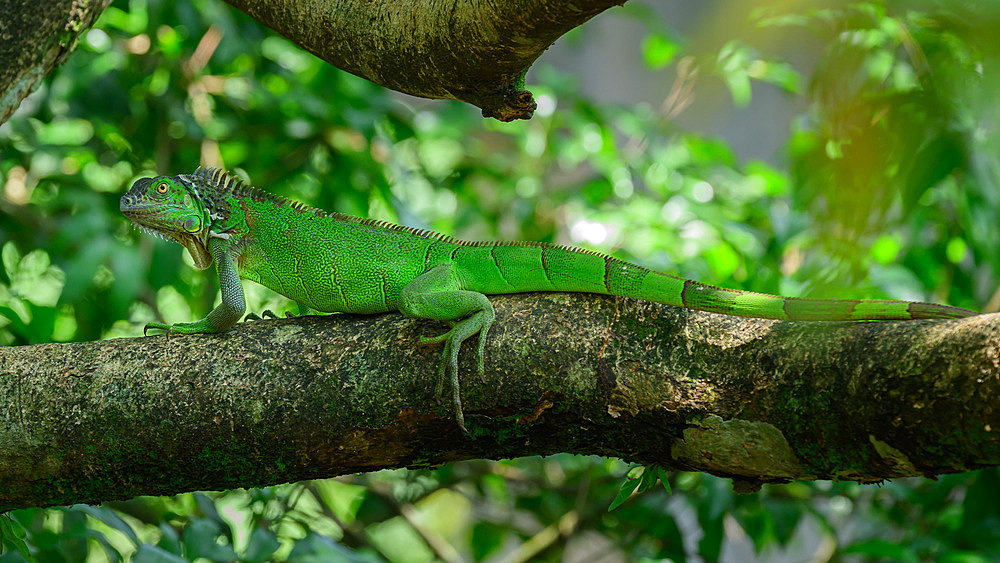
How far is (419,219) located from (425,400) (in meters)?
2.53

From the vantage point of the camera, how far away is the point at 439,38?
7.66ft

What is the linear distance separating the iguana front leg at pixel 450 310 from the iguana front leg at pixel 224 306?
667 millimetres

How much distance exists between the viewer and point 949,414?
1700mm

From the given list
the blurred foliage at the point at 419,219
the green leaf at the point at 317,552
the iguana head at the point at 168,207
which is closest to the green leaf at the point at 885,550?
the blurred foliage at the point at 419,219

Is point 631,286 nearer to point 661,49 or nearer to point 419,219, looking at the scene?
point 419,219

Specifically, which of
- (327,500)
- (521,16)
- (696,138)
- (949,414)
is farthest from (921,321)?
(327,500)

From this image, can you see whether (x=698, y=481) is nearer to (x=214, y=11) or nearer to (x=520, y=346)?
(x=520, y=346)

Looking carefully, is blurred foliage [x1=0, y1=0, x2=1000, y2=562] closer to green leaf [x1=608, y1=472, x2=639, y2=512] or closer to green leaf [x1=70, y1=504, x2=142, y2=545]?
green leaf [x1=70, y1=504, x2=142, y2=545]

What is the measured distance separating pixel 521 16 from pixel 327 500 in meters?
4.32

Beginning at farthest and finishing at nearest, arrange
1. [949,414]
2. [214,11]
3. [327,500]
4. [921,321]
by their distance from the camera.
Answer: [327,500] → [214,11] → [921,321] → [949,414]

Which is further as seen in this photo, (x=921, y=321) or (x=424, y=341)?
(x=424, y=341)

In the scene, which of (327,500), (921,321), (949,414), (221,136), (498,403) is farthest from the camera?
(327,500)

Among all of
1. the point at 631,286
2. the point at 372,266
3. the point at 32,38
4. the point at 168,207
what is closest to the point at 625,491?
the point at 631,286

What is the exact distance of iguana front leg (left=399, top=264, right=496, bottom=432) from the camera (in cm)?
241
